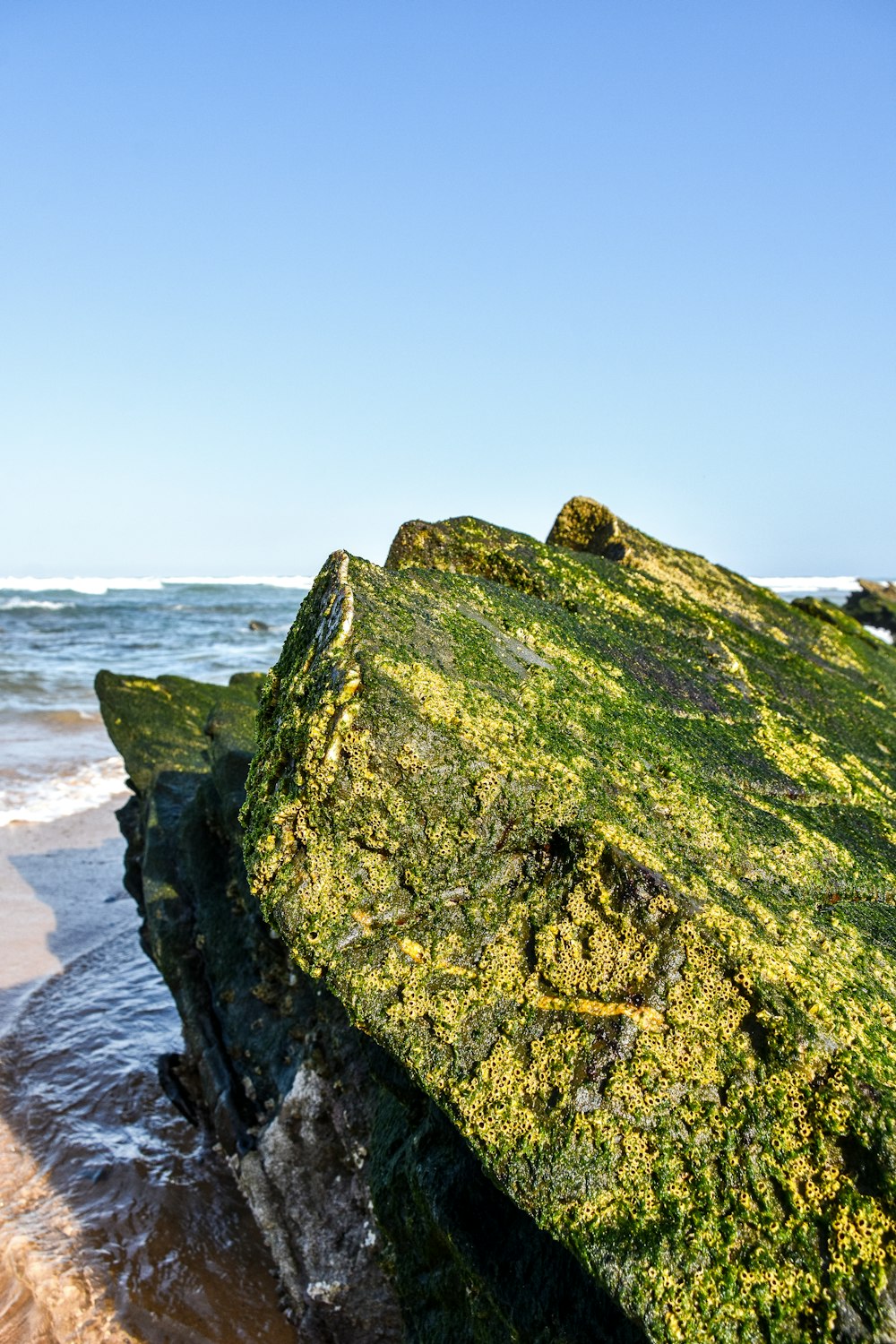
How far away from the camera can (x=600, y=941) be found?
7.04 feet

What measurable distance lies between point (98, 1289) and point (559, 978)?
2654 mm

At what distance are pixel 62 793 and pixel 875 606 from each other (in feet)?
91.1

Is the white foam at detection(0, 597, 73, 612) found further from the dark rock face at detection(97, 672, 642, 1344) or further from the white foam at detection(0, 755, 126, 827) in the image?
the dark rock face at detection(97, 672, 642, 1344)

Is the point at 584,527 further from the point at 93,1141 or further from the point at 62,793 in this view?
the point at 62,793

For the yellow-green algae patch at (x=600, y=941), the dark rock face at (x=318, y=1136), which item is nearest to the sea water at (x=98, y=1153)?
the dark rock face at (x=318, y=1136)

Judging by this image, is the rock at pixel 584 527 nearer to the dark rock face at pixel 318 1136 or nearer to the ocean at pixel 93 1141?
the dark rock face at pixel 318 1136

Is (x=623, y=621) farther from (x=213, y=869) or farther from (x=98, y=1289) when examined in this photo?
(x=98, y=1289)

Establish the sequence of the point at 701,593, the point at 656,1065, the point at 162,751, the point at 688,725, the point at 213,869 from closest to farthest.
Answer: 1. the point at 656,1065
2. the point at 688,725
3. the point at 213,869
4. the point at 701,593
5. the point at 162,751

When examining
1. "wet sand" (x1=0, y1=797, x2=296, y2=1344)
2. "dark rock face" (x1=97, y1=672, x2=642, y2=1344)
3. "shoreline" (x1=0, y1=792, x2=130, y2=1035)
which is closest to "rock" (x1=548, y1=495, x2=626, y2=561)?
"dark rock face" (x1=97, y1=672, x2=642, y2=1344)

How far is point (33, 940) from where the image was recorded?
21.3 ft

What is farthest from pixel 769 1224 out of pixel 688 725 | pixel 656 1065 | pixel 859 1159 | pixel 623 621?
pixel 623 621

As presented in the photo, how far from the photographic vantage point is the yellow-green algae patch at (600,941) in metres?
1.83

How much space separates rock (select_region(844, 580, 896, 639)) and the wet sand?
2924 cm

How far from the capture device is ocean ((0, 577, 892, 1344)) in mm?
3379
